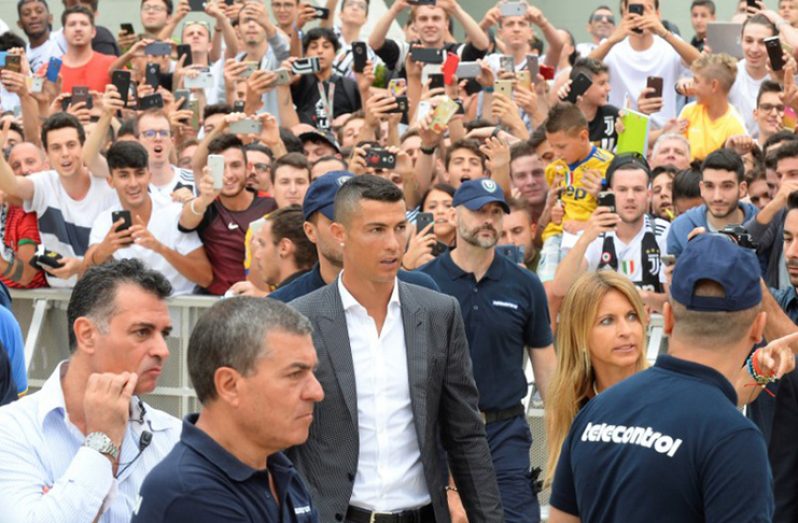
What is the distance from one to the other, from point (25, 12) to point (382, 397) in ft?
36.8

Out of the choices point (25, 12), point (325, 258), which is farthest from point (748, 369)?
point (25, 12)

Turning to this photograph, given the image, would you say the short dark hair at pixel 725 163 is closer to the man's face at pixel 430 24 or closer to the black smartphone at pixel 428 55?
the black smartphone at pixel 428 55

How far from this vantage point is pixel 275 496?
371 cm

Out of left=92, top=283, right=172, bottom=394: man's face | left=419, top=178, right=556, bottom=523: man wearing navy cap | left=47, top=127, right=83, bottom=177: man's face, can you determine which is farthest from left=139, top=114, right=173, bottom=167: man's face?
left=92, top=283, right=172, bottom=394: man's face

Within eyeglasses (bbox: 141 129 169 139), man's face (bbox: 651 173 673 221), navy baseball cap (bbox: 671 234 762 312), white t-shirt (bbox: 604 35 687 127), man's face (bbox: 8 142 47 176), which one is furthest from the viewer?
white t-shirt (bbox: 604 35 687 127)

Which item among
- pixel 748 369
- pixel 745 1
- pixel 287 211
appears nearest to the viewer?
pixel 748 369

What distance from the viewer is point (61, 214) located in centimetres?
1105

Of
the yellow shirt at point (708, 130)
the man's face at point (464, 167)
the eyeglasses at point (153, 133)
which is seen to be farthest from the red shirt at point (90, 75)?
the yellow shirt at point (708, 130)

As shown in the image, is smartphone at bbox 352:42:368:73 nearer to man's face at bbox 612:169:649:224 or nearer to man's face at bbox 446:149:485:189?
man's face at bbox 446:149:485:189

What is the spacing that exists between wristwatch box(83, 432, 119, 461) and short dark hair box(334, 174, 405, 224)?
1.92 meters

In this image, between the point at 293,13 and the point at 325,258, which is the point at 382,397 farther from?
the point at 293,13

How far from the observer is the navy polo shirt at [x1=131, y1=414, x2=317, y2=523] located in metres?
3.49

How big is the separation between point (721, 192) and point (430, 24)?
4.94 m

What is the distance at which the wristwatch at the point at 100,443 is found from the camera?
4242 mm
